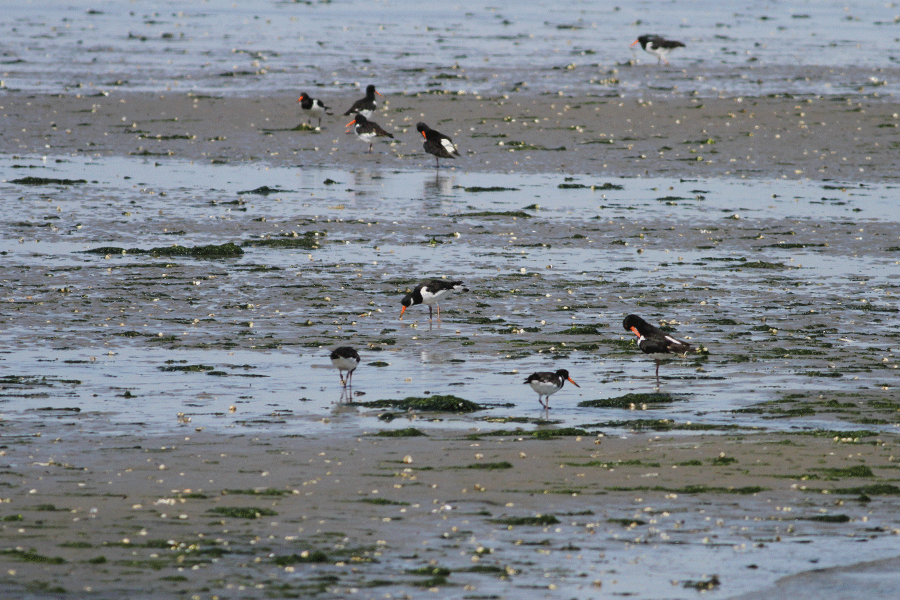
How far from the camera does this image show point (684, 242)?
20.9 m

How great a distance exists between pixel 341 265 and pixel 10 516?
1051 cm

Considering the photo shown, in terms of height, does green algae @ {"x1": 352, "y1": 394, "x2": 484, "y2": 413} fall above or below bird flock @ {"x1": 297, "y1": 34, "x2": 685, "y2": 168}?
below

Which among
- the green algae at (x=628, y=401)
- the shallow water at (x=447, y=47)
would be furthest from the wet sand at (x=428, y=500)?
the shallow water at (x=447, y=47)

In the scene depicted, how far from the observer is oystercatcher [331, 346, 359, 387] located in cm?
1308

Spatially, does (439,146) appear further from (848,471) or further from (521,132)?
(848,471)

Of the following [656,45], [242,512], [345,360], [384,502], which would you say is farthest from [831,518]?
[656,45]

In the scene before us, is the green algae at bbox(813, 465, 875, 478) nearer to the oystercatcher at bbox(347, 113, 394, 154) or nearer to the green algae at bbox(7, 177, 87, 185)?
the green algae at bbox(7, 177, 87, 185)

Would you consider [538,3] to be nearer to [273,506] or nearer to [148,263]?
[148,263]

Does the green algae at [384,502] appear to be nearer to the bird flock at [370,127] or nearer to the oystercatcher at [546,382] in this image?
the oystercatcher at [546,382]

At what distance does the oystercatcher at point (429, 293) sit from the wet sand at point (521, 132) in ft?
35.5

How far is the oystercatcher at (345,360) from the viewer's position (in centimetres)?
1308

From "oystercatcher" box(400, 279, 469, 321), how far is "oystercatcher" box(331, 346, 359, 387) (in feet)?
9.14

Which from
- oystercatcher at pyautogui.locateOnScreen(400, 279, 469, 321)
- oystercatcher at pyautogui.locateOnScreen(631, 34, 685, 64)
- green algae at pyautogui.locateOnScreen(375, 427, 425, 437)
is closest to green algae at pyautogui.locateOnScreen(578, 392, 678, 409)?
green algae at pyautogui.locateOnScreen(375, 427, 425, 437)

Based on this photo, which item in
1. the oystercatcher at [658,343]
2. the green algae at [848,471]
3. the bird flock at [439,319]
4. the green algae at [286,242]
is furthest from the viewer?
the green algae at [286,242]
